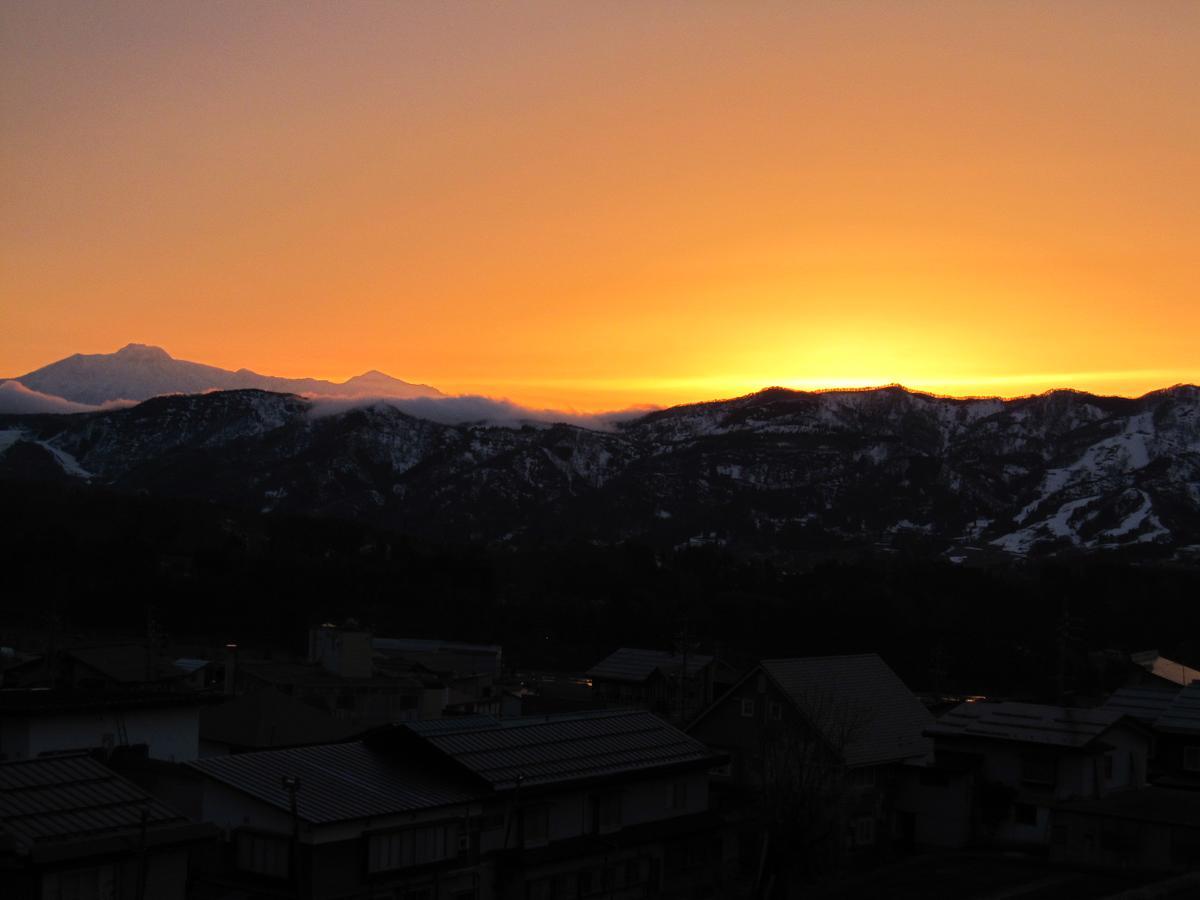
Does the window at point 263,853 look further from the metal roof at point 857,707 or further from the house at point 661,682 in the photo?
the house at point 661,682

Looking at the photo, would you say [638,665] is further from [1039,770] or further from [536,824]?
[536,824]

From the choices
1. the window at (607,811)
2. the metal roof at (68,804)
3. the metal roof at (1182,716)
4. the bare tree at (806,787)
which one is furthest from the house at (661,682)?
the metal roof at (68,804)

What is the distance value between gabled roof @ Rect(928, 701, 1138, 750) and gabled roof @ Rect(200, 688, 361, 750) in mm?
13512

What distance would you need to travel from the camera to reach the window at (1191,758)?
29953 millimetres

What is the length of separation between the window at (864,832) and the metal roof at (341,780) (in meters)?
8.92

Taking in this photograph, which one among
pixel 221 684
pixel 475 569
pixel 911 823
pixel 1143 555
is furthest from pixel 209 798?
pixel 1143 555

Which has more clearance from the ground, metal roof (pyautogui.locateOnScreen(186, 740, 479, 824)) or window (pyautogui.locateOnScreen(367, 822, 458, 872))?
metal roof (pyautogui.locateOnScreen(186, 740, 479, 824))

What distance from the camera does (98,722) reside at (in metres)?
24.9

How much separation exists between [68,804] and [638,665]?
113 ft

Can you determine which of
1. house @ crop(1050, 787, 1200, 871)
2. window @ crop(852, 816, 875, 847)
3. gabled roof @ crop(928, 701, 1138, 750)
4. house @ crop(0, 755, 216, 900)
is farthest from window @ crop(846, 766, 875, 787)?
house @ crop(0, 755, 216, 900)

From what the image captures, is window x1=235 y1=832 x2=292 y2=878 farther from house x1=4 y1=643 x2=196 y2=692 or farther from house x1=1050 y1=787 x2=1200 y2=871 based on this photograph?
house x1=4 y1=643 x2=196 y2=692

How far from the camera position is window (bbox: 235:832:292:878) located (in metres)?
18.8

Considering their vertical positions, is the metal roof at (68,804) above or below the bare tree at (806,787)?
above

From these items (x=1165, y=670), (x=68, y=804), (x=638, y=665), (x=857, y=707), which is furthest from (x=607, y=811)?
(x=1165, y=670)
